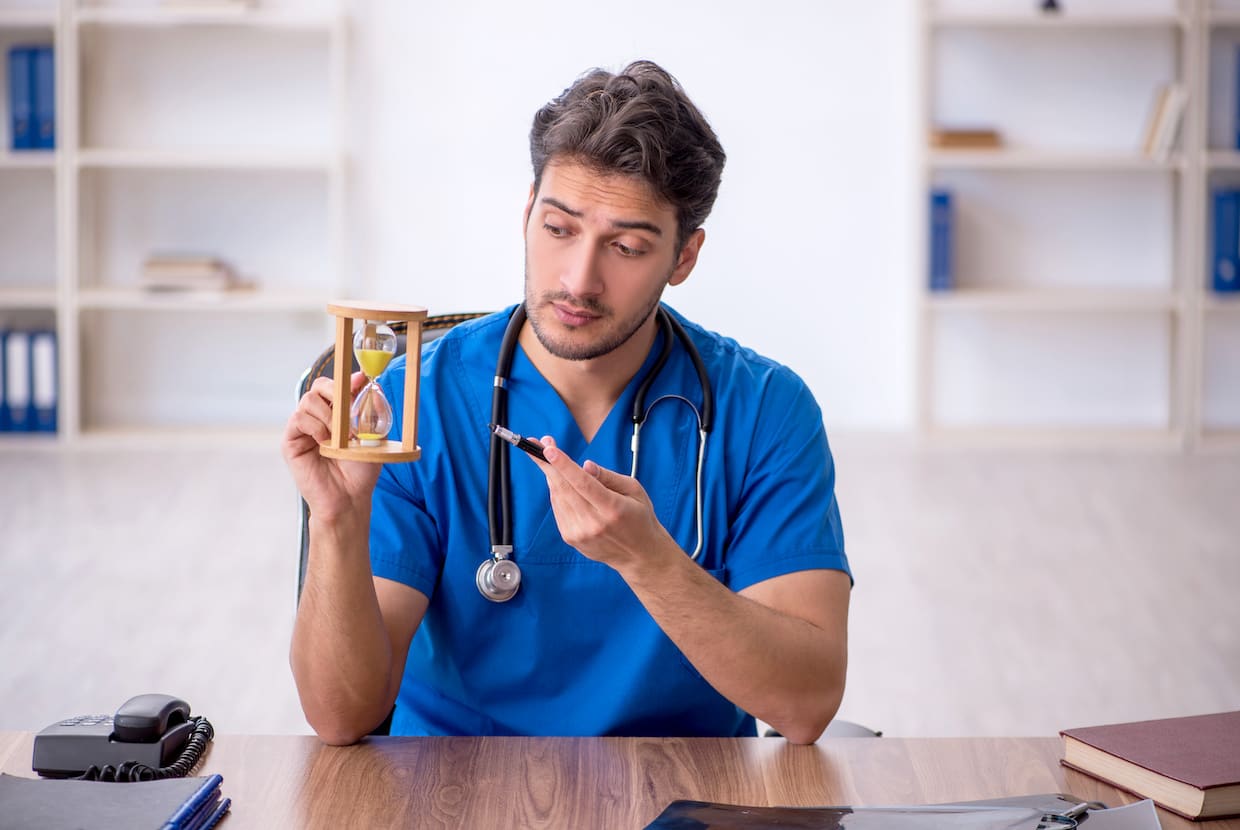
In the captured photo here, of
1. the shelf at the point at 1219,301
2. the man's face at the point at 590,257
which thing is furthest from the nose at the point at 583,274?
the shelf at the point at 1219,301

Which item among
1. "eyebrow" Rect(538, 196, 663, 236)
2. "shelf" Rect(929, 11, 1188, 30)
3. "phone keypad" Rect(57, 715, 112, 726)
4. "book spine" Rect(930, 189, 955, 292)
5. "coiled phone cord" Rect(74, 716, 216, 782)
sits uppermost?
"shelf" Rect(929, 11, 1188, 30)

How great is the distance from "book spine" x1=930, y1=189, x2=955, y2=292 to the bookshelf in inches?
83.1

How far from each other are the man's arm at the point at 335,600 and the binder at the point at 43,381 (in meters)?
3.89

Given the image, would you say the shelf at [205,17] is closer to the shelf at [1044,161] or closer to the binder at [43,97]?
the binder at [43,97]

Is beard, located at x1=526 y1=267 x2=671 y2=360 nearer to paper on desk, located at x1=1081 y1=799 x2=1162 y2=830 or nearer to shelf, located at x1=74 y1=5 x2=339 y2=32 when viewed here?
paper on desk, located at x1=1081 y1=799 x2=1162 y2=830

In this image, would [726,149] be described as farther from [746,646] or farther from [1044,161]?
[746,646]

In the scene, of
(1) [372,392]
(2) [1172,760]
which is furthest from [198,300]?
(2) [1172,760]

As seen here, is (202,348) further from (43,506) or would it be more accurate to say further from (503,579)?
(503,579)

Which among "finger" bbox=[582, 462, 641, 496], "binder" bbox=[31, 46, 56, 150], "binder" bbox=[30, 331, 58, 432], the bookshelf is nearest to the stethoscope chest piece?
"finger" bbox=[582, 462, 641, 496]

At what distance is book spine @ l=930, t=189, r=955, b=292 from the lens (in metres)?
5.11

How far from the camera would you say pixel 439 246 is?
5277 millimetres

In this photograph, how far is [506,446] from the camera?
1.55 meters

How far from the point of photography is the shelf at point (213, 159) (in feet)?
16.1

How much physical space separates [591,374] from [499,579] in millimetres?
275
